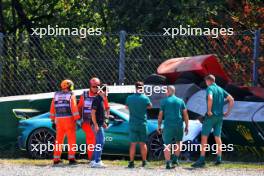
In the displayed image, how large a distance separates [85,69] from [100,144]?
5.08 meters

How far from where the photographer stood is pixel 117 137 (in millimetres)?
17531

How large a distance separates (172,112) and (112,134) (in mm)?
2350

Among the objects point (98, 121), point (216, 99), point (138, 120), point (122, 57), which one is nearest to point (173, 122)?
point (138, 120)

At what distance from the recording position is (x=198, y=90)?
18359 mm

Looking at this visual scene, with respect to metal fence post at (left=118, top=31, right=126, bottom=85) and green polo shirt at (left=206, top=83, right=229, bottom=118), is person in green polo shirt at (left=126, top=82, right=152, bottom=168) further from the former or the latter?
metal fence post at (left=118, top=31, right=126, bottom=85)

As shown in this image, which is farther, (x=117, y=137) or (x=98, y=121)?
(x=117, y=137)

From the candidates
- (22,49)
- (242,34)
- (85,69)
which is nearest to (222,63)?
(242,34)

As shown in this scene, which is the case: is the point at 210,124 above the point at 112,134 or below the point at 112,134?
above

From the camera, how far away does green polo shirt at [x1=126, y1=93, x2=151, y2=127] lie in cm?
1578

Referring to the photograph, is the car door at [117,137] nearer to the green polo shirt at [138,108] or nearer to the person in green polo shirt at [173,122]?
the green polo shirt at [138,108]

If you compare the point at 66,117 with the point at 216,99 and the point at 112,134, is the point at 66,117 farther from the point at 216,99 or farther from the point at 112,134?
the point at 216,99

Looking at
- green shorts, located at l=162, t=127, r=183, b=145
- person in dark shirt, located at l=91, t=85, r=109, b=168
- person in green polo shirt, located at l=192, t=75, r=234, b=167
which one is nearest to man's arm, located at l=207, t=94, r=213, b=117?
person in green polo shirt, located at l=192, t=75, r=234, b=167

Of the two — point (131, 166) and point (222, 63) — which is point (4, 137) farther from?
point (222, 63)

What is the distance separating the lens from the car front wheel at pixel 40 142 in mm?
17797
